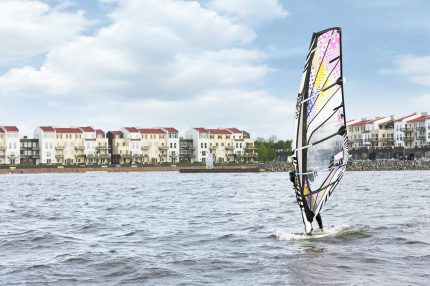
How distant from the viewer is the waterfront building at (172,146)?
17100 cm

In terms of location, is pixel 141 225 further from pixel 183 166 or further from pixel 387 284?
pixel 183 166

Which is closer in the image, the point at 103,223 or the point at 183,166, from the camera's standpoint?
the point at 103,223

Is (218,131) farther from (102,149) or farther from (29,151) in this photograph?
(29,151)

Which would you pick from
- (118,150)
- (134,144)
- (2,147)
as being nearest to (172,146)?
Answer: (134,144)

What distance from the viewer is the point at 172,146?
171625 millimetres

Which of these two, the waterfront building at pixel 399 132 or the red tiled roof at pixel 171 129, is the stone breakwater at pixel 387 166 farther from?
the red tiled roof at pixel 171 129

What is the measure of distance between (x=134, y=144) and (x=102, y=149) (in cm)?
928

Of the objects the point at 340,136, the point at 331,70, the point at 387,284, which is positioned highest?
the point at 331,70

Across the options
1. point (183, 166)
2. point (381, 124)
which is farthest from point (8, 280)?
point (381, 124)

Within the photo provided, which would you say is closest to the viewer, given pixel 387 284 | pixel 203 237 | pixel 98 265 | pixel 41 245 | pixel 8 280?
pixel 387 284

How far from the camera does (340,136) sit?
15.5 metres

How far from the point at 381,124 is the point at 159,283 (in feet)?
523

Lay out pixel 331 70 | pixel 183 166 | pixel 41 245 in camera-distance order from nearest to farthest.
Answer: pixel 331 70 < pixel 41 245 < pixel 183 166

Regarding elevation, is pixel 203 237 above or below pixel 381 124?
below
